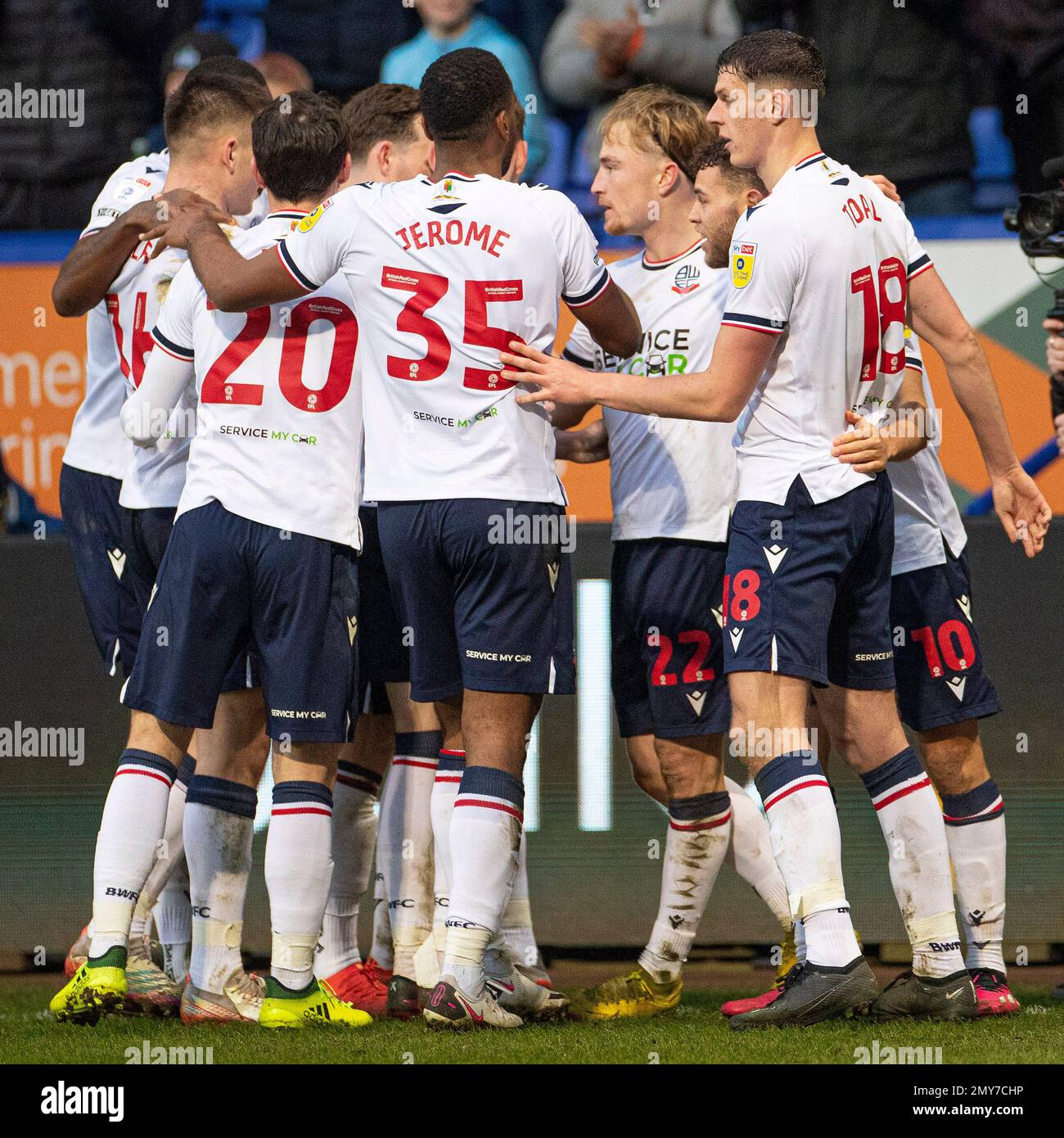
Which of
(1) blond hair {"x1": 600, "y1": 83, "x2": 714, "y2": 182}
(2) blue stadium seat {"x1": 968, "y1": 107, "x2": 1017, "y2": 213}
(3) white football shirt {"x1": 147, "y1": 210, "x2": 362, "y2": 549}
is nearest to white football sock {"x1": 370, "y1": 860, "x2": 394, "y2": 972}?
(3) white football shirt {"x1": 147, "y1": 210, "x2": 362, "y2": 549}

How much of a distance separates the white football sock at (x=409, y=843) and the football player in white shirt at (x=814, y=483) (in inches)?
38.4

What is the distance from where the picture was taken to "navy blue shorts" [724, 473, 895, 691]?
3.86m

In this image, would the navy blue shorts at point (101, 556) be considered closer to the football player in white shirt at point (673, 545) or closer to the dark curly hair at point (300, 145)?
the dark curly hair at point (300, 145)

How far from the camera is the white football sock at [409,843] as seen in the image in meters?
4.48

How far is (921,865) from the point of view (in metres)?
4.12

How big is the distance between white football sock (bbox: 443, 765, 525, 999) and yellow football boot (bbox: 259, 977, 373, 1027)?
0.35 metres

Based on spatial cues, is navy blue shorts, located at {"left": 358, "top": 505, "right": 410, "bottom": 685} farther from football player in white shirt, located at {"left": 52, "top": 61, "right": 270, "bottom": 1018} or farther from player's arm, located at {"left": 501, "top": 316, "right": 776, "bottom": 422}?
player's arm, located at {"left": 501, "top": 316, "right": 776, "bottom": 422}

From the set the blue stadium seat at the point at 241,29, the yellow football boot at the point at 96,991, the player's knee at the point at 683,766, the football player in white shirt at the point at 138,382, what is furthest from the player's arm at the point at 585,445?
the blue stadium seat at the point at 241,29

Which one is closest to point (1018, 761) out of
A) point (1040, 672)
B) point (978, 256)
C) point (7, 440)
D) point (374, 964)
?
point (1040, 672)

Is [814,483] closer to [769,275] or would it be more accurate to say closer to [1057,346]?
[769,275]

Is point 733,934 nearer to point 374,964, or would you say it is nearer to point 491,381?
point 374,964

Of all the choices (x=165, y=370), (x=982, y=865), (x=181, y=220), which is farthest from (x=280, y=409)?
(x=982, y=865)

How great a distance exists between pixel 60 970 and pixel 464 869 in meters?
2.20

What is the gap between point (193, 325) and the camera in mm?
4254
